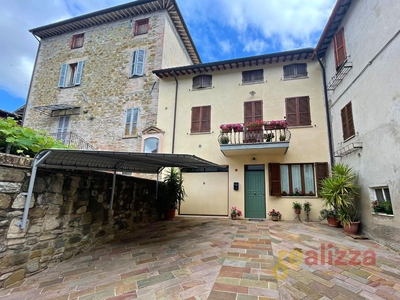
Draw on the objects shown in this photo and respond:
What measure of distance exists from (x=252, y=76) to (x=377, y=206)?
6.55 meters

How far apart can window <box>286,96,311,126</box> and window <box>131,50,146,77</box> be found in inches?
298

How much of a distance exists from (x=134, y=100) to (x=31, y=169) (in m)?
8.04

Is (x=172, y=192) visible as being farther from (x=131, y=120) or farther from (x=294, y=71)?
(x=294, y=71)

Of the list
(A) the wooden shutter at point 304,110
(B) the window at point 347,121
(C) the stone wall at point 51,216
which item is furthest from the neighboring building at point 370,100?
(C) the stone wall at point 51,216

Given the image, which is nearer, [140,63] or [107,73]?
[140,63]

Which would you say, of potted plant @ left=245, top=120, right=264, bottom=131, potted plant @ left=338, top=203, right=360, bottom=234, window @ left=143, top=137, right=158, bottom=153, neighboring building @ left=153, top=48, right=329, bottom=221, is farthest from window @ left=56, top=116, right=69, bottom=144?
potted plant @ left=338, top=203, right=360, bottom=234

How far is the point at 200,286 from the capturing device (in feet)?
7.82

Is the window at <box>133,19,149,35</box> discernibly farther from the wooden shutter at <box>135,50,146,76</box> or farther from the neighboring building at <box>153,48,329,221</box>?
the neighboring building at <box>153,48,329,221</box>

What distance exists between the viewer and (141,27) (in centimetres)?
1118

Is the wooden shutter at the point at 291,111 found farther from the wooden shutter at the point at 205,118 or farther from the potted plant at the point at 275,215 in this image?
the potted plant at the point at 275,215

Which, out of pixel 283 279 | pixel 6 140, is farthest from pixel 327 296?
pixel 6 140

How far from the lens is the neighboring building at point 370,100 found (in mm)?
4102

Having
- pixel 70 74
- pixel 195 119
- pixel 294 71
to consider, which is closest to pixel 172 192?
pixel 195 119

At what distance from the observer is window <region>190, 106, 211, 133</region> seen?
28.8 feet
